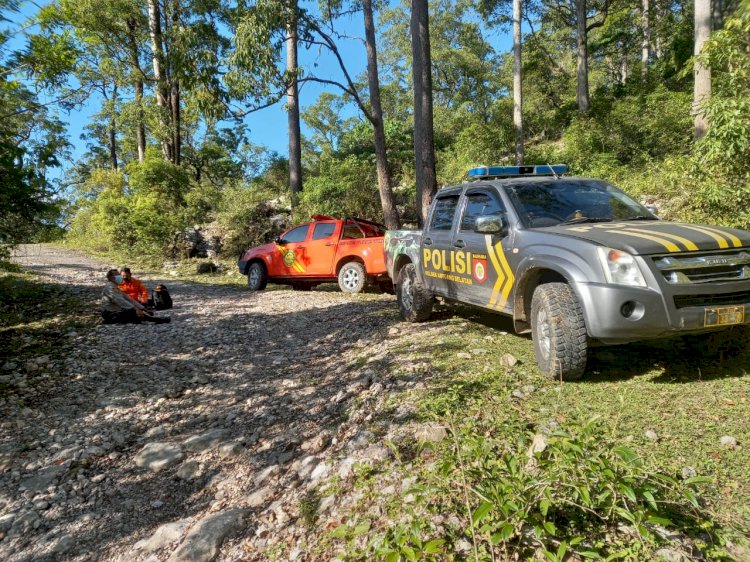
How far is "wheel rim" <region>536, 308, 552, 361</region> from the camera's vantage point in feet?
13.3

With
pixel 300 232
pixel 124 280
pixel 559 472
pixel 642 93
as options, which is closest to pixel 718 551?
pixel 559 472

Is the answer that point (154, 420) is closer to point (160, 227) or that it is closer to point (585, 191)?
point (585, 191)

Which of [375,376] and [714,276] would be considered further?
[375,376]

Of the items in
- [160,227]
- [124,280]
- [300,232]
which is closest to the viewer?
[124,280]

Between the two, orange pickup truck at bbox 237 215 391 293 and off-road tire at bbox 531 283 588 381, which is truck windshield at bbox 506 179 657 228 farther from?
orange pickup truck at bbox 237 215 391 293

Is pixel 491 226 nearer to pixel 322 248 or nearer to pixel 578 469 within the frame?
pixel 578 469

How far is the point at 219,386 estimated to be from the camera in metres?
5.56

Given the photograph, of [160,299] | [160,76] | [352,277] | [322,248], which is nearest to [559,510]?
[352,277]

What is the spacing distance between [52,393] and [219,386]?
1.84 metres

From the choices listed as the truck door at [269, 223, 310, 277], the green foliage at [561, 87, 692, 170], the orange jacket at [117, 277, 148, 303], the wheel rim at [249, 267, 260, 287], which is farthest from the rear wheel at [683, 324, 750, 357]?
the green foliage at [561, 87, 692, 170]

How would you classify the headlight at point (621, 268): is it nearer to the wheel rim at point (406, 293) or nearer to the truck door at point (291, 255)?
the wheel rim at point (406, 293)

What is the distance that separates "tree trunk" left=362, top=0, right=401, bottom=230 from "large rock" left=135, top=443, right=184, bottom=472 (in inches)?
392

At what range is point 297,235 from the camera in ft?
38.6

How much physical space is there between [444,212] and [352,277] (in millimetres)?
4903
